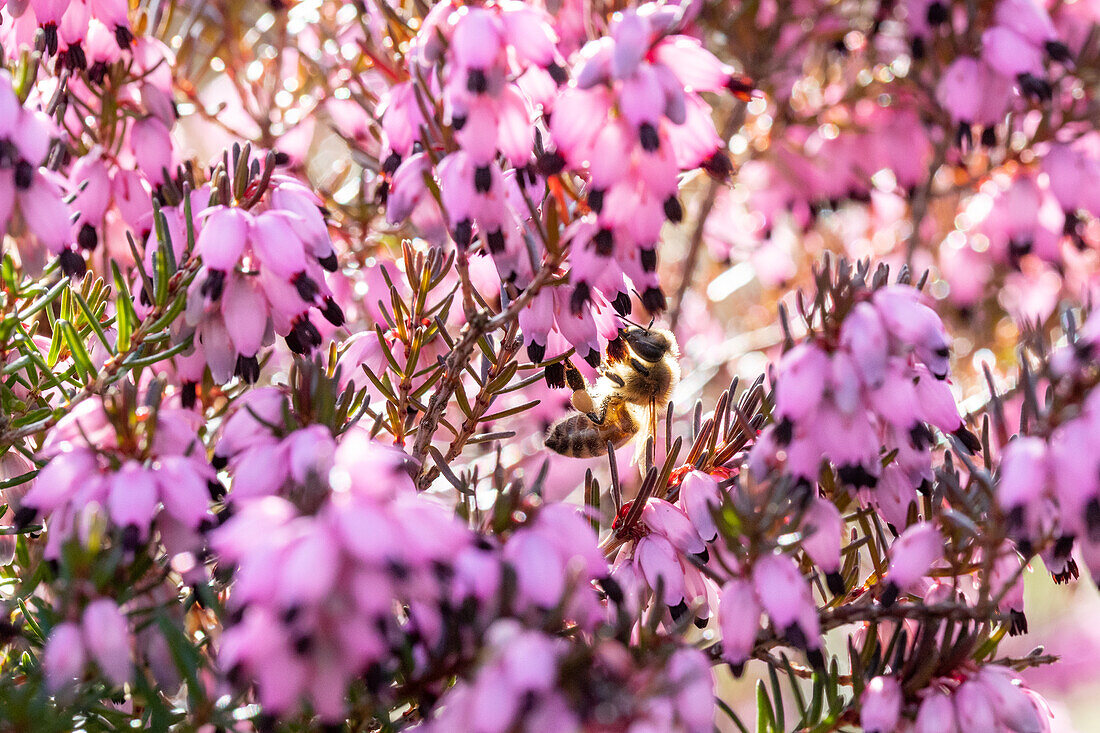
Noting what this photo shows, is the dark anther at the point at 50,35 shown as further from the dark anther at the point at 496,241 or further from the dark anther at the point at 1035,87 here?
the dark anther at the point at 1035,87

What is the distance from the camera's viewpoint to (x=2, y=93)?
4.60ft

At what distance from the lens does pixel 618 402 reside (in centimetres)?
227

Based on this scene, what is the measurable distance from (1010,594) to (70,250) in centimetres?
162

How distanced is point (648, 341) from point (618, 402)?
25 centimetres

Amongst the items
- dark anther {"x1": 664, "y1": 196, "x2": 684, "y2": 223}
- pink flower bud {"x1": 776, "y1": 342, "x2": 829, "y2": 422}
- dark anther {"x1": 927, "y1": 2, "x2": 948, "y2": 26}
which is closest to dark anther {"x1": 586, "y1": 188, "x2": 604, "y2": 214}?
dark anther {"x1": 664, "y1": 196, "x2": 684, "y2": 223}

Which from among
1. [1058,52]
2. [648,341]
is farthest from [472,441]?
[1058,52]

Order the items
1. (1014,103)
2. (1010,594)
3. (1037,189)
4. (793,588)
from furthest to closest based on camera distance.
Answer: (1037,189)
(1014,103)
(1010,594)
(793,588)

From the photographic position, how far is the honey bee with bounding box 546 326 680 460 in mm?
2176

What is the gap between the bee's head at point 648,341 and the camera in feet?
6.64

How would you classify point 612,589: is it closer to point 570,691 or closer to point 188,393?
point 570,691

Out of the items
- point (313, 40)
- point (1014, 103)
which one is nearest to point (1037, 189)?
point (1014, 103)

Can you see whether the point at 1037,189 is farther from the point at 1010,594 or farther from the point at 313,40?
the point at 313,40

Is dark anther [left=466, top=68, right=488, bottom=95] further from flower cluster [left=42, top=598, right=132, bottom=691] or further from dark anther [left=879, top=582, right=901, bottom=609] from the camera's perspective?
dark anther [left=879, top=582, right=901, bottom=609]

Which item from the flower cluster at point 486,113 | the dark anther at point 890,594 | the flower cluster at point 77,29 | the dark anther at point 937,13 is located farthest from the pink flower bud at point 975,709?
the dark anther at point 937,13
